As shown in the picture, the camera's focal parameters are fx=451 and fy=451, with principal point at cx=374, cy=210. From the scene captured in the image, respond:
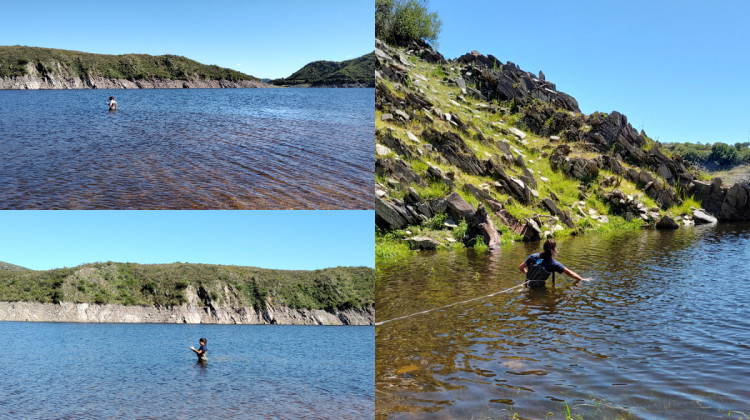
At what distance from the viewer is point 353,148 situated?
2608 centimetres

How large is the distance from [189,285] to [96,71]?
10221 centimetres

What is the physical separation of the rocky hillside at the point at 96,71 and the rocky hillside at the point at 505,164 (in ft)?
448

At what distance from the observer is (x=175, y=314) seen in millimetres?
98938

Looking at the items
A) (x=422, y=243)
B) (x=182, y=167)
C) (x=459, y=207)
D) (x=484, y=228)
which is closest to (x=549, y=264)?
(x=422, y=243)

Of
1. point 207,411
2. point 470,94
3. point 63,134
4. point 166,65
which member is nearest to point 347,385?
point 207,411

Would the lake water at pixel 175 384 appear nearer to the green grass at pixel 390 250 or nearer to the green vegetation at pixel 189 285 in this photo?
the green grass at pixel 390 250

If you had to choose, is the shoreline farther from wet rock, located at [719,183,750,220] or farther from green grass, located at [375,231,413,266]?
green grass, located at [375,231,413,266]

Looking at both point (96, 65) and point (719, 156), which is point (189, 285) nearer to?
point (96, 65)

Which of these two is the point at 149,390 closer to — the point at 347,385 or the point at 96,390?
the point at 96,390

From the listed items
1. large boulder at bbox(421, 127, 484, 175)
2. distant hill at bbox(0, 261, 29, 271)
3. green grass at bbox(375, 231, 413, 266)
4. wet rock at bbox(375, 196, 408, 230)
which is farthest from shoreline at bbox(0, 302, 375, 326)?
green grass at bbox(375, 231, 413, 266)

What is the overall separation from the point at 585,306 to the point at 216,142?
21616 millimetres

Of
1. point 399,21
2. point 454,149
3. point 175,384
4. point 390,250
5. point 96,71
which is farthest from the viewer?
point 96,71

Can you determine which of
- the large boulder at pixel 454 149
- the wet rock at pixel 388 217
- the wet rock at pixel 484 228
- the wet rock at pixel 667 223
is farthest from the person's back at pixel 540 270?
the wet rock at pixel 667 223

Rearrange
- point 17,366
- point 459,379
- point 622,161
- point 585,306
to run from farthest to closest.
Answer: point 622,161, point 17,366, point 585,306, point 459,379
